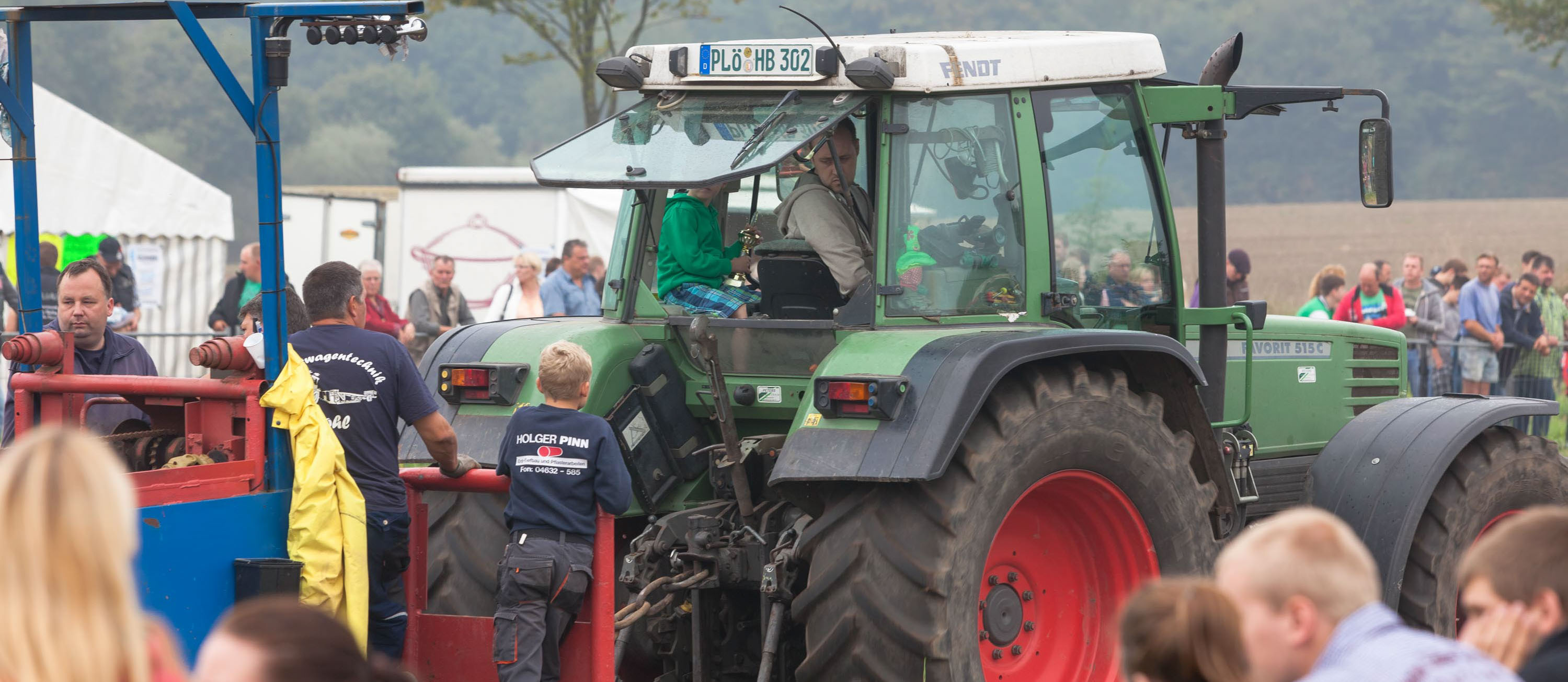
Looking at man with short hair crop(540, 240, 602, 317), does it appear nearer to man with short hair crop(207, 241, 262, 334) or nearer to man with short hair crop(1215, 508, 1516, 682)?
man with short hair crop(207, 241, 262, 334)

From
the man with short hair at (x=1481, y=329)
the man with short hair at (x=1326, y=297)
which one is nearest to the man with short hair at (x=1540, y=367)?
the man with short hair at (x=1481, y=329)

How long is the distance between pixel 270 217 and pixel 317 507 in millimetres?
871

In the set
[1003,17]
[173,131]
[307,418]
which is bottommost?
[307,418]

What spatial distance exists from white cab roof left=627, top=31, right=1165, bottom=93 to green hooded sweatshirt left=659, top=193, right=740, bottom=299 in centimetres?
49

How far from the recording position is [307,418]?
15.8ft

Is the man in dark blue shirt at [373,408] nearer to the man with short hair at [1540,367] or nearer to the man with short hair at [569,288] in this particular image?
the man with short hair at [569,288]

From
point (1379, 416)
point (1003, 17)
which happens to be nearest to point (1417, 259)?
point (1379, 416)

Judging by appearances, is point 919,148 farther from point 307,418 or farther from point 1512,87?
point 1512,87

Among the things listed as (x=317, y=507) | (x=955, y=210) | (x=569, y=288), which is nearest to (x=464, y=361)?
(x=317, y=507)

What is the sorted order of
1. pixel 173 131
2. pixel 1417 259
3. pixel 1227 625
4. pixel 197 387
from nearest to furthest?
pixel 1227 625 → pixel 197 387 → pixel 1417 259 → pixel 173 131

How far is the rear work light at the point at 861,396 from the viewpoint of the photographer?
5.06 meters

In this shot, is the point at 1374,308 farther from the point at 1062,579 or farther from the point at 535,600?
the point at 535,600

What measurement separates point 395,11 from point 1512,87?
60568 mm

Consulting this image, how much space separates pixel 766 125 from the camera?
17.9 feet
